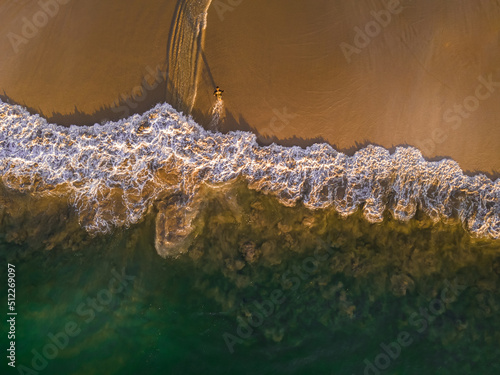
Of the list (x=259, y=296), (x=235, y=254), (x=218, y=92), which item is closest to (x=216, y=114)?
(x=218, y=92)

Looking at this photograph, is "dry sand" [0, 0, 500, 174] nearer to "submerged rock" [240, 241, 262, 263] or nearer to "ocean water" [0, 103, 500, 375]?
"ocean water" [0, 103, 500, 375]

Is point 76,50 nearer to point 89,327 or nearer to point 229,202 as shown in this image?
point 229,202

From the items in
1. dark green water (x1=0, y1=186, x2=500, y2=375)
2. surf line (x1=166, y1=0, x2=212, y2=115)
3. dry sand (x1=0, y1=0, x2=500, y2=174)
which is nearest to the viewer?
dark green water (x1=0, y1=186, x2=500, y2=375)

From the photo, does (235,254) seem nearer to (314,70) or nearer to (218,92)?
(218,92)

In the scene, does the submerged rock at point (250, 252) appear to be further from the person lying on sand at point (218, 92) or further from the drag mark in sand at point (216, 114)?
the person lying on sand at point (218, 92)

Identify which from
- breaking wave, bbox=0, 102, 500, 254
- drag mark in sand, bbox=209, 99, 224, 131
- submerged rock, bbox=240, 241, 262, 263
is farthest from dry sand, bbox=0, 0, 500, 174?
submerged rock, bbox=240, 241, 262, 263

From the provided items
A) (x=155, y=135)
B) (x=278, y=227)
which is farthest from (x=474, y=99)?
(x=155, y=135)
